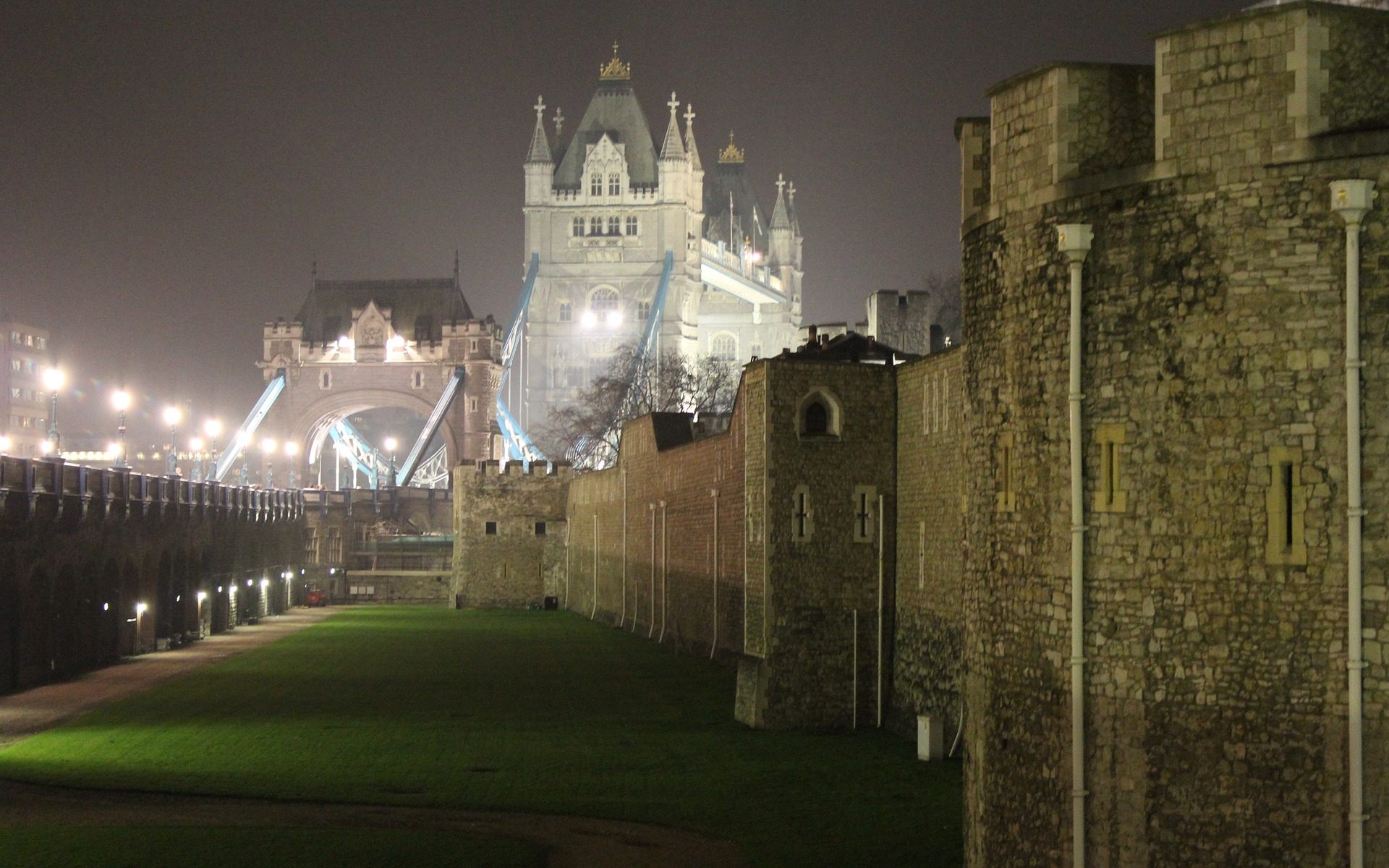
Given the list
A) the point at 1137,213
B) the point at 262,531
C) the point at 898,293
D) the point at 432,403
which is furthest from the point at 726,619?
the point at 432,403

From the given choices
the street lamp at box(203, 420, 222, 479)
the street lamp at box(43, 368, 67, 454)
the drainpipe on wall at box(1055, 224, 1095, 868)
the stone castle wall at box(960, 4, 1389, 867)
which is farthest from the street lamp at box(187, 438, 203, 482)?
the drainpipe on wall at box(1055, 224, 1095, 868)

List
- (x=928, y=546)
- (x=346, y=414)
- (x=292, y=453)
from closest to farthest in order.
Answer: (x=928, y=546) < (x=292, y=453) < (x=346, y=414)

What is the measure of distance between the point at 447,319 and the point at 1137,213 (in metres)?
99.9

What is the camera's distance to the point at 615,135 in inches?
5049

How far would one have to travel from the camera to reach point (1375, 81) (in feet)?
32.6

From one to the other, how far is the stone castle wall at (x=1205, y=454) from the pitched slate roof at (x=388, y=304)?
9825 centimetres

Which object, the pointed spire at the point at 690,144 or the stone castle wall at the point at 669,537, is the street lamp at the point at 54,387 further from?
the pointed spire at the point at 690,144

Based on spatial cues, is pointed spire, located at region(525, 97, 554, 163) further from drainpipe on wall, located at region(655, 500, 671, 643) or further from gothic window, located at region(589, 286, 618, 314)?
drainpipe on wall, located at region(655, 500, 671, 643)

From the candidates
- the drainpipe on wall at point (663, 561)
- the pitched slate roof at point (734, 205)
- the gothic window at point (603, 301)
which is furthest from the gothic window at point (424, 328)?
the drainpipe on wall at point (663, 561)

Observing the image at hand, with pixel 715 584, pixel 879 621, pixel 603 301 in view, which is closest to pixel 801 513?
pixel 879 621

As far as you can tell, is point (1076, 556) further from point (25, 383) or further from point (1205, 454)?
point (25, 383)

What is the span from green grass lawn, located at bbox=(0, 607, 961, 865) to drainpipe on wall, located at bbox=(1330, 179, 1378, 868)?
20.8 feet

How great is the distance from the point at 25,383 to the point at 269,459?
33.2 metres

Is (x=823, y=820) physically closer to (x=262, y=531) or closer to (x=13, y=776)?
(x=13, y=776)
